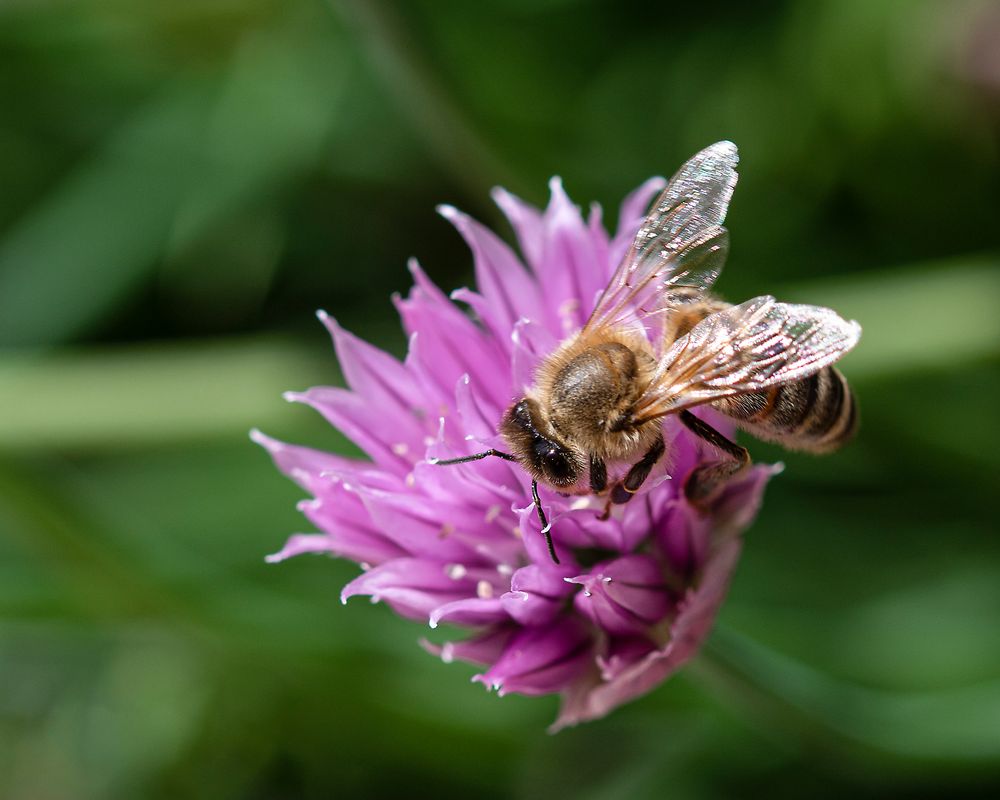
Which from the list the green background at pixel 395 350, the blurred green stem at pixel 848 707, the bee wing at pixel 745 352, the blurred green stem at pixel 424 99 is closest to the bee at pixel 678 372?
the bee wing at pixel 745 352

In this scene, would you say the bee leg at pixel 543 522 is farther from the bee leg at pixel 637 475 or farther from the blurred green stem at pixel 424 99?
the blurred green stem at pixel 424 99

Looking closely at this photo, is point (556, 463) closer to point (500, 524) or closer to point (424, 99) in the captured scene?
point (500, 524)

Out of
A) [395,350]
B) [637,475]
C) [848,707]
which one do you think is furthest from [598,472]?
[395,350]

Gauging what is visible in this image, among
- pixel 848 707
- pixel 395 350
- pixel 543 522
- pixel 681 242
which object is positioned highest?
pixel 395 350

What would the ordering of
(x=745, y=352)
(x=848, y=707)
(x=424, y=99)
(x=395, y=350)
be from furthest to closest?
(x=395, y=350) → (x=424, y=99) → (x=848, y=707) → (x=745, y=352)

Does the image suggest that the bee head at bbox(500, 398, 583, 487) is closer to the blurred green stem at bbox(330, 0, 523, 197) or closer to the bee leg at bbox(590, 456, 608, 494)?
the bee leg at bbox(590, 456, 608, 494)

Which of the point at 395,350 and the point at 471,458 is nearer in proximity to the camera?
the point at 471,458

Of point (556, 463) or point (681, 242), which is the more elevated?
point (681, 242)
